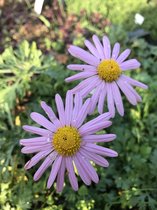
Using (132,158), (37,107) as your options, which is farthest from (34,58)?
(132,158)

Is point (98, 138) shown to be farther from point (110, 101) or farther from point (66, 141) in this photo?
point (110, 101)

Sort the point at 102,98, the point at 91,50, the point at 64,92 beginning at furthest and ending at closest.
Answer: the point at 64,92
the point at 91,50
the point at 102,98

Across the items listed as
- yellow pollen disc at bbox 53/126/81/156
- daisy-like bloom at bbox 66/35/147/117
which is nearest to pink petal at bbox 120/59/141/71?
daisy-like bloom at bbox 66/35/147/117

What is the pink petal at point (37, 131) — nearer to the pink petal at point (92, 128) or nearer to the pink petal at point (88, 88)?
the pink petal at point (92, 128)

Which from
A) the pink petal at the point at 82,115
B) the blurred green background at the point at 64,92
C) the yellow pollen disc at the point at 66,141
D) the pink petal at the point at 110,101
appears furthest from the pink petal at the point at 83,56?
the blurred green background at the point at 64,92

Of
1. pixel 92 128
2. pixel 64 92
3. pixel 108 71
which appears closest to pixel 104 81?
pixel 108 71

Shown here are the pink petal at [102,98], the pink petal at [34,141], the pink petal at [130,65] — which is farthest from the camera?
the pink petal at [130,65]
